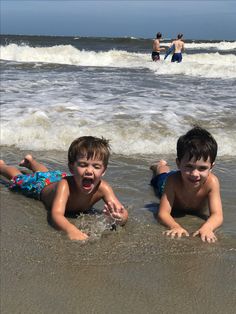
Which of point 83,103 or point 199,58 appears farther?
point 199,58

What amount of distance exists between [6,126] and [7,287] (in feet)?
12.2

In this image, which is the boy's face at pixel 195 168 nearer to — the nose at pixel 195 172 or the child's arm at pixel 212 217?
the nose at pixel 195 172

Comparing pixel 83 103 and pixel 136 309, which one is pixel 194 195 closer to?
pixel 136 309

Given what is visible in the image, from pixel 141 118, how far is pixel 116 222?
130 inches

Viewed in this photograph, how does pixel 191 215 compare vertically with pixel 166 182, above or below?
below

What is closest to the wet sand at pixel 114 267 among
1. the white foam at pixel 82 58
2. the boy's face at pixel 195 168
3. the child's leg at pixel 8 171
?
the boy's face at pixel 195 168

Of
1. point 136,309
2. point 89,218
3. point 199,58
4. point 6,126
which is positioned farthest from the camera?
point 199,58

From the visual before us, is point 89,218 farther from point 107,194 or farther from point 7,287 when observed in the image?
point 7,287

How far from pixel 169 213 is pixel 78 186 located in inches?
28.3

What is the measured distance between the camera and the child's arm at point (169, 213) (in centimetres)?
310

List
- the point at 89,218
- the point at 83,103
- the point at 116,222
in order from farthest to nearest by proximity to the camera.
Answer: the point at 83,103 → the point at 89,218 → the point at 116,222

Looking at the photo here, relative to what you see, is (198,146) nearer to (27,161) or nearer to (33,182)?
(33,182)

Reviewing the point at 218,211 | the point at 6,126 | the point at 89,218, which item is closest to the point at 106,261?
the point at 89,218

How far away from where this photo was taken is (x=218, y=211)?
133 inches
